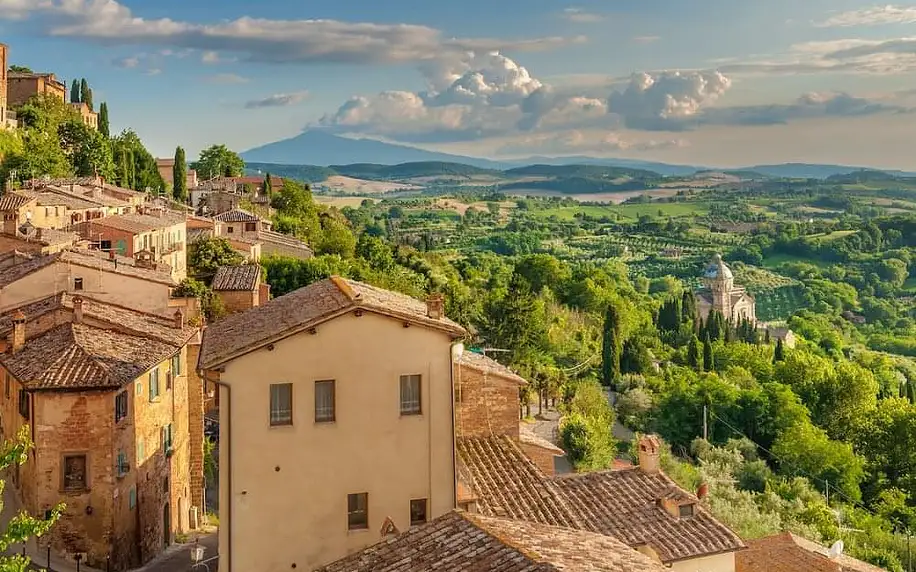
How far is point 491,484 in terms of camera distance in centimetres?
1792

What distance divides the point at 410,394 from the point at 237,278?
25.7 meters

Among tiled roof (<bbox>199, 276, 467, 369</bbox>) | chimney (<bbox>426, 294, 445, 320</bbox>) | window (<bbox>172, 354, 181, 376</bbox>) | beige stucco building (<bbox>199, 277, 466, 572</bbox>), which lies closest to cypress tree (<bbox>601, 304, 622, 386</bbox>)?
window (<bbox>172, 354, 181, 376</bbox>)

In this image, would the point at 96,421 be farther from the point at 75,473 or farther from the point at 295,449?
the point at 295,449

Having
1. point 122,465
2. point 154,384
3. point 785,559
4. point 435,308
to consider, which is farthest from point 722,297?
point 435,308

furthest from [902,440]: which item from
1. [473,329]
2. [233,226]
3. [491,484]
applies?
[491,484]

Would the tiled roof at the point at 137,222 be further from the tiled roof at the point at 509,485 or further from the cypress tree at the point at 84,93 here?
the cypress tree at the point at 84,93

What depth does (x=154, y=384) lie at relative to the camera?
24.1 metres

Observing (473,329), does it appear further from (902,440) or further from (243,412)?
(243,412)

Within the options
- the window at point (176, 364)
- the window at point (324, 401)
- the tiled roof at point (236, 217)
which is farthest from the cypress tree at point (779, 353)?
the window at point (324, 401)

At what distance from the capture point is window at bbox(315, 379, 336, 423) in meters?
15.7

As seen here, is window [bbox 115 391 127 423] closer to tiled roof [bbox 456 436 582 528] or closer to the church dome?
tiled roof [bbox 456 436 582 528]

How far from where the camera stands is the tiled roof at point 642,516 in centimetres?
1895

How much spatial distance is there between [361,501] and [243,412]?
98.2 inches

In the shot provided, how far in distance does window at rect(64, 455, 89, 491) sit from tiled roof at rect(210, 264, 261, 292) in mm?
17732
